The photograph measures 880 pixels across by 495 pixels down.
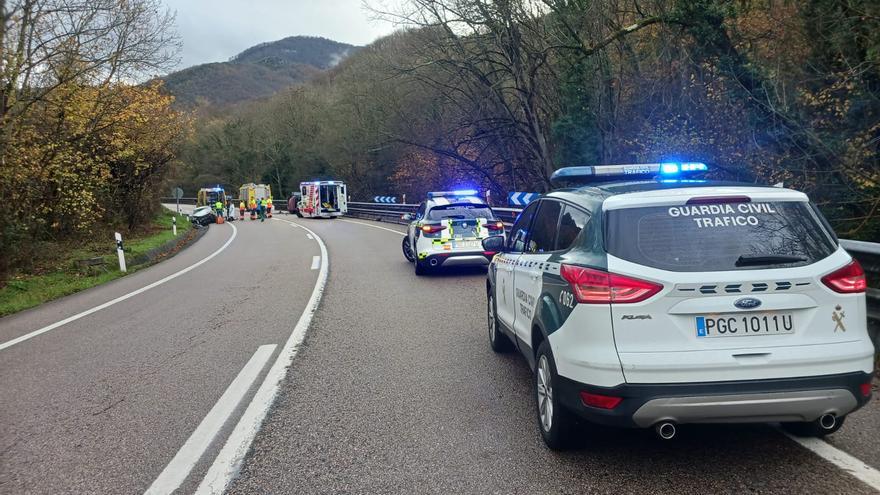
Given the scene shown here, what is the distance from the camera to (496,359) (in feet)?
20.4

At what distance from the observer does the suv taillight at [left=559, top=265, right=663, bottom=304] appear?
3322 mm

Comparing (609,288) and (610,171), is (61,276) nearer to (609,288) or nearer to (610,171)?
(610,171)

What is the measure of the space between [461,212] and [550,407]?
338 inches

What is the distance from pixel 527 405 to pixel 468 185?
93.2 feet

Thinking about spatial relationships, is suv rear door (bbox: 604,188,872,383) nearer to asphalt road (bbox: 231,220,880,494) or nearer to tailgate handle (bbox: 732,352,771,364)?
tailgate handle (bbox: 732,352,771,364)

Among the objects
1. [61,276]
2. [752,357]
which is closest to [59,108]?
[61,276]

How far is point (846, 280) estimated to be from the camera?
11.1ft

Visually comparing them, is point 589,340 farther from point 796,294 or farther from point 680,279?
point 796,294

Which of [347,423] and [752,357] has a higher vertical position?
[752,357]

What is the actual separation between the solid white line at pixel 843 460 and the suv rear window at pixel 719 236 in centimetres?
120

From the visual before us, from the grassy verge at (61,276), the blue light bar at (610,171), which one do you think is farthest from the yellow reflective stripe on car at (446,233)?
the grassy verge at (61,276)

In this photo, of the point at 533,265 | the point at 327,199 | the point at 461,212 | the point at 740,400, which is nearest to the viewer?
the point at 740,400

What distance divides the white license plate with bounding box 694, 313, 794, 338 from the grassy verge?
12129 mm

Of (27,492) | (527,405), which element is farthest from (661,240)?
(27,492)
